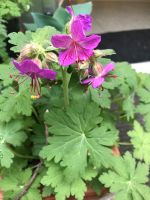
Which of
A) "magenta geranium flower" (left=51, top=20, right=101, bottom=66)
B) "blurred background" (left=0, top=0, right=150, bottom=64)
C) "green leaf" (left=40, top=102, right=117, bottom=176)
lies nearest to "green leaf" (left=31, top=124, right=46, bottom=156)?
"green leaf" (left=40, top=102, right=117, bottom=176)

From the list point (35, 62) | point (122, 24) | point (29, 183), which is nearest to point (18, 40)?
point (35, 62)

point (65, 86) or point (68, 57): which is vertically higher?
point (68, 57)

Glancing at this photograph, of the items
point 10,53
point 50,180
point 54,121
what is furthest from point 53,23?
point 50,180

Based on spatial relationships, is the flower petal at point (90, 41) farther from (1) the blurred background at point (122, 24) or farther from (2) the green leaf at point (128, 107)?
(1) the blurred background at point (122, 24)

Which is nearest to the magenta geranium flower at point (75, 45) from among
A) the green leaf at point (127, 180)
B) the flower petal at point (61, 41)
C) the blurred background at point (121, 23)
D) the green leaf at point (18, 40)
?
the flower petal at point (61, 41)

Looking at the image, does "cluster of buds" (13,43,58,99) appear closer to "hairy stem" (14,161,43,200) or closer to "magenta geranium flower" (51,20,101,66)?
"magenta geranium flower" (51,20,101,66)

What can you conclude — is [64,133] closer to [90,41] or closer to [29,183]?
[29,183]
